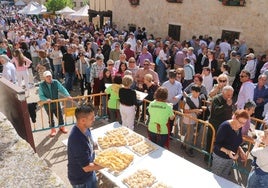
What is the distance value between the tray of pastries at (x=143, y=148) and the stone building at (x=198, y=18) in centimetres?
1178

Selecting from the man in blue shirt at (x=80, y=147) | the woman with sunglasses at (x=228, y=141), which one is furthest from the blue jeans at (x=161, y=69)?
the man in blue shirt at (x=80, y=147)

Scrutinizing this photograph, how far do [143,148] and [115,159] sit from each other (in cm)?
73

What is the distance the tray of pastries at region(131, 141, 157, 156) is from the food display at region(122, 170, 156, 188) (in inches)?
22.9

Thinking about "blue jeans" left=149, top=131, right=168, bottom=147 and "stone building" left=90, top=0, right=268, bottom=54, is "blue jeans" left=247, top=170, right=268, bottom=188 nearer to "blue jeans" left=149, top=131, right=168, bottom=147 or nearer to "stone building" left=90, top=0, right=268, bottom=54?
"blue jeans" left=149, top=131, right=168, bottom=147

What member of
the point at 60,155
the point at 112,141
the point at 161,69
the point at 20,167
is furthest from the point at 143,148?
the point at 161,69

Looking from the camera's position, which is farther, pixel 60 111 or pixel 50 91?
pixel 60 111

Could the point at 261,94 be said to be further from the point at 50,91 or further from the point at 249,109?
the point at 50,91

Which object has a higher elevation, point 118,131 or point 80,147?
point 80,147

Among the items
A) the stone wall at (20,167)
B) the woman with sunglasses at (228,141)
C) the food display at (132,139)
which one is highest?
the stone wall at (20,167)

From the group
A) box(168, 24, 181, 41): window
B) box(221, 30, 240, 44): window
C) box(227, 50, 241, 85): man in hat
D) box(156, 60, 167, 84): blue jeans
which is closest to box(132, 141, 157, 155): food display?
box(227, 50, 241, 85): man in hat

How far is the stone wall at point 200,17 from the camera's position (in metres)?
14.4

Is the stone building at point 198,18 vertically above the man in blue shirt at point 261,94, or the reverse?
the stone building at point 198,18

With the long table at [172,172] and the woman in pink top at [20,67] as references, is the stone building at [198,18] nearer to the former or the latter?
the woman in pink top at [20,67]

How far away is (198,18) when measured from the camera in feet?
56.4
